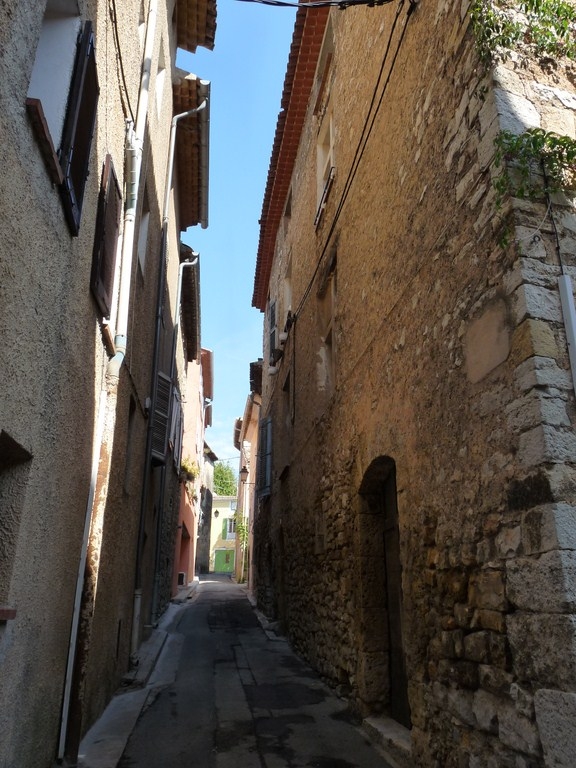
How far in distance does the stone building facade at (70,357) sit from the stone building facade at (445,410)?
2.15 m

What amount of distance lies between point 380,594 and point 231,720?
1.64 meters

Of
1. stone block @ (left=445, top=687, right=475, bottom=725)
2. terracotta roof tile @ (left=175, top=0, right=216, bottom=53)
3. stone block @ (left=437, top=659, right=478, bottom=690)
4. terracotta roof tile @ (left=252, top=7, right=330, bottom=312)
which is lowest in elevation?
stone block @ (left=445, top=687, right=475, bottom=725)

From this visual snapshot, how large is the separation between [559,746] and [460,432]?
150cm

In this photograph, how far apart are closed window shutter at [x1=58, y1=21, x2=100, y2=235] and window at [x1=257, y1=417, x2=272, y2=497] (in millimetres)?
9326

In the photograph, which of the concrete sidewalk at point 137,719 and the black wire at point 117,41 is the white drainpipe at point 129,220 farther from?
the concrete sidewalk at point 137,719

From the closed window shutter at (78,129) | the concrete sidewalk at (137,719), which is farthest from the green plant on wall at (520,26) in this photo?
the concrete sidewalk at (137,719)

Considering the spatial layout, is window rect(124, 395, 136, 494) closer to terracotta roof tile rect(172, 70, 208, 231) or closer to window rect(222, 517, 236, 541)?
terracotta roof tile rect(172, 70, 208, 231)

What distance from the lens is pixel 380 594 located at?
16.3ft

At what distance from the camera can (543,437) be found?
95.9 inches

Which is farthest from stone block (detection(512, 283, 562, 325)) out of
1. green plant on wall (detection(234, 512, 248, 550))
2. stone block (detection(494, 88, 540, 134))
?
green plant on wall (detection(234, 512, 248, 550))

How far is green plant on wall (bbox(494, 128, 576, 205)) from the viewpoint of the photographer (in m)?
2.84

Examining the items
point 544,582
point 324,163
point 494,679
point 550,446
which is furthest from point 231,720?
point 324,163

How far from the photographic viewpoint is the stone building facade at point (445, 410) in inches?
98.0

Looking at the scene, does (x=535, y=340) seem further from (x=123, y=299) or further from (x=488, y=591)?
(x=123, y=299)
